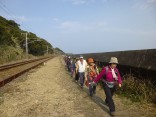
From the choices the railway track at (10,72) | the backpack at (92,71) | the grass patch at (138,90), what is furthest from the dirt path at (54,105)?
the railway track at (10,72)

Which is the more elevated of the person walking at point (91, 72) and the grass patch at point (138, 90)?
the person walking at point (91, 72)

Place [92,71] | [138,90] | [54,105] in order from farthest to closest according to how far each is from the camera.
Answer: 1. [92,71]
2. [138,90]
3. [54,105]

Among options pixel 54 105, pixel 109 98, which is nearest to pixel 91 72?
pixel 54 105

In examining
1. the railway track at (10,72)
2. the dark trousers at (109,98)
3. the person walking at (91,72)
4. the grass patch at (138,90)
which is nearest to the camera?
the dark trousers at (109,98)

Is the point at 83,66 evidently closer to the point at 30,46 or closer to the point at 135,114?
the point at 135,114

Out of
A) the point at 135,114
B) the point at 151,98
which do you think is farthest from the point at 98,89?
the point at 135,114

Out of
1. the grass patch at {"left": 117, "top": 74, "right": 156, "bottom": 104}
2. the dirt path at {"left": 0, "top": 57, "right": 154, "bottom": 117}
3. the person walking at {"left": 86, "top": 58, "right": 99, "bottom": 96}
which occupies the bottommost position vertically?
the dirt path at {"left": 0, "top": 57, "right": 154, "bottom": 117}

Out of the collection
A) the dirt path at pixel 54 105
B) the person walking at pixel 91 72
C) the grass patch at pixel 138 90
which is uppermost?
the person walking at pixel 91 72

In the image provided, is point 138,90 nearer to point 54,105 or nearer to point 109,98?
point 109,98

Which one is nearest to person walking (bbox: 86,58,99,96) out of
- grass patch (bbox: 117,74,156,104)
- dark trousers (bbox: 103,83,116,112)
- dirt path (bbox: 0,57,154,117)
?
dirt path (bbox: 0,57,154,117)

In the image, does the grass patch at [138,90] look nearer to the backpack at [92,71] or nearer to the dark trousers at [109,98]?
the backpack at [92,71]

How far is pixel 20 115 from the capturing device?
6383 millimetres

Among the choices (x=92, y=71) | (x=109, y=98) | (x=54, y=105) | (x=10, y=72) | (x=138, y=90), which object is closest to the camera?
(x=109, y=98)

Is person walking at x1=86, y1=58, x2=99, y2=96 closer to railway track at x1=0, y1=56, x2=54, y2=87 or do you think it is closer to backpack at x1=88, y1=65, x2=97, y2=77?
backpack at x1=88, y1=65, x2=97, y2=77
